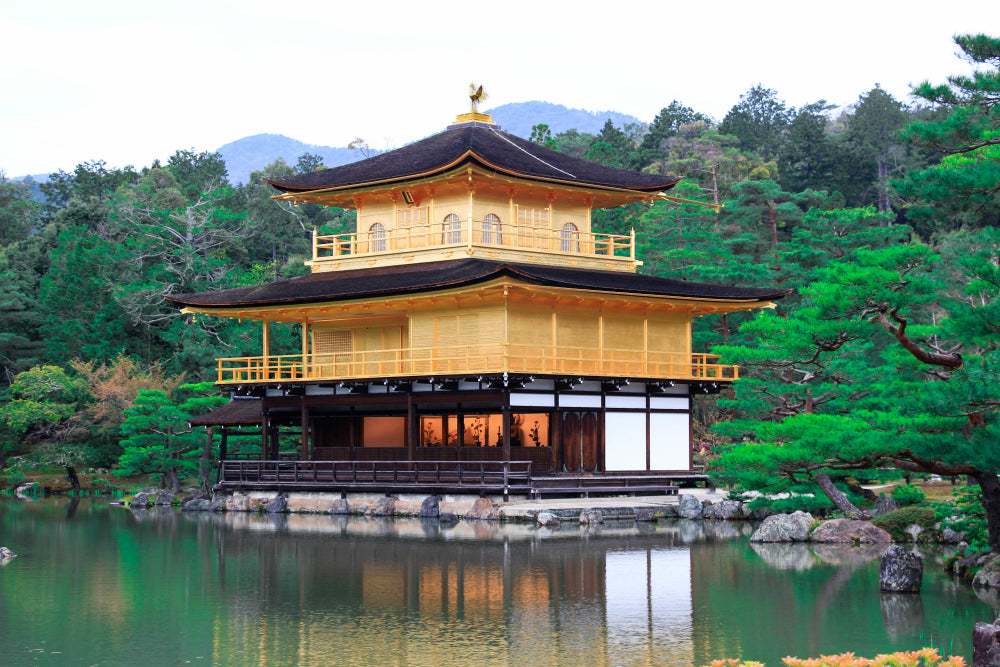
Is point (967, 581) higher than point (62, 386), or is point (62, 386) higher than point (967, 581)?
point (62, 386)

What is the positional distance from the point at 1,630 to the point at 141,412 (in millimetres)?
28777

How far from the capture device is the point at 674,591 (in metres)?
18.6

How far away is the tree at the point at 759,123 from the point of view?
84062 millimetres

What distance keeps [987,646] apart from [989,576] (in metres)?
6.37

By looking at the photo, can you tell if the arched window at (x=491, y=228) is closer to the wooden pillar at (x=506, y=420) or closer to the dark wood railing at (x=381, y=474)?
the wooden pillar at (x=506, y=420)

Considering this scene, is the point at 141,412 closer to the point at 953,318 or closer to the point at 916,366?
the point at 916,366

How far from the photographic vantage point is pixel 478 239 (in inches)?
1468

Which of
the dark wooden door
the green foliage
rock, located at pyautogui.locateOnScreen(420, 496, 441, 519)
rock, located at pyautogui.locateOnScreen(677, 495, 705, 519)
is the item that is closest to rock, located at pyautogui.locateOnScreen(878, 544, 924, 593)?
the green foliage

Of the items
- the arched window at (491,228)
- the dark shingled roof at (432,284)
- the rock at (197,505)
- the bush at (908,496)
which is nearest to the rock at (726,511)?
the bush at (908,496)

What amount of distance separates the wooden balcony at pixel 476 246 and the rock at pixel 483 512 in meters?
8.89

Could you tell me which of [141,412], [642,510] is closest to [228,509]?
[141,412]

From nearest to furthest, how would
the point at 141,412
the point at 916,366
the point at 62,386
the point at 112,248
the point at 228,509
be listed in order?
the point at 916,366
the point at 228,509
the point at 141,412
the point at 62,386
the point at 112,248

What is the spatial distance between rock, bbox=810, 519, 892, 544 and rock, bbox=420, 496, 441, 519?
10.8 metres

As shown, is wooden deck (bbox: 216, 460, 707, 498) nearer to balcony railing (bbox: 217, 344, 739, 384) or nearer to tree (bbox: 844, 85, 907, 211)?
balcony railing (bbox: 217, 344, 739, 384)
